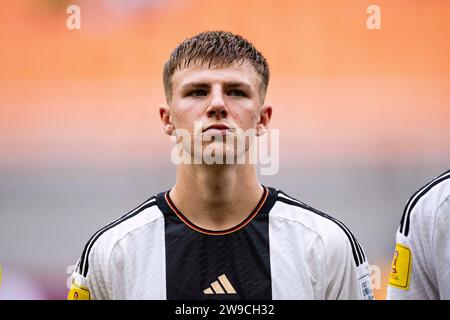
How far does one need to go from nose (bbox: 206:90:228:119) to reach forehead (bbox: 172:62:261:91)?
0.11 m

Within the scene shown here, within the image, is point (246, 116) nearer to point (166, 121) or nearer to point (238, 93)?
point (238, 93)

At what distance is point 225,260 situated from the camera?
2814mm

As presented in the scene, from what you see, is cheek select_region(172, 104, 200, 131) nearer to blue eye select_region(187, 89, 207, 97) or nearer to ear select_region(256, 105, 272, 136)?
blue eye select_region(187, 89, 207, 97)

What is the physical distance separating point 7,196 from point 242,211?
333 centimetres

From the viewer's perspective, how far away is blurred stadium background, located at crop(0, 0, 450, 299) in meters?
5.44

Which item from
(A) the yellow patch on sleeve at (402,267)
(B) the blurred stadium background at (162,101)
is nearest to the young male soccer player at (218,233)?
(A) the yellow patch on sleeve at (402,267)

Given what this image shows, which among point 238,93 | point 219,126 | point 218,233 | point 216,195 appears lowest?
point 218,233

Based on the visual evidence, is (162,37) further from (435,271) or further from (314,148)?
(435,271)

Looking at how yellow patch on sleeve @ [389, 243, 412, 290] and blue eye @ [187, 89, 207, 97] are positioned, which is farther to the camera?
yellow patch on sleeve @ [389, 243, 412, 290]

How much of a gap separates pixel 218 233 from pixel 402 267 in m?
0.92

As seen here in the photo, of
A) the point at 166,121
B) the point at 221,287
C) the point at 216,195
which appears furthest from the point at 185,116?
the point at 221,287

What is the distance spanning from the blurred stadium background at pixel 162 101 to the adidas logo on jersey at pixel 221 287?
2712 mm

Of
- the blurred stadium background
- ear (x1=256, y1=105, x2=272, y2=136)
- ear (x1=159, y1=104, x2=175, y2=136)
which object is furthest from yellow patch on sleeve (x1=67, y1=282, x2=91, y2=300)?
the blurred stadium background
